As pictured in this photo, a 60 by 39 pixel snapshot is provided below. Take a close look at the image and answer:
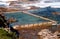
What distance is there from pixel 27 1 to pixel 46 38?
19.2 ft

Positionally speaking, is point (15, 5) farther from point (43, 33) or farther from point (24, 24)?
point (43, 33)

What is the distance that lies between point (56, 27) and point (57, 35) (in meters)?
0.67

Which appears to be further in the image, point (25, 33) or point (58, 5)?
point (58, 5)

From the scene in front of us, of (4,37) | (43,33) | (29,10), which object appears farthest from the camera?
(29,10)

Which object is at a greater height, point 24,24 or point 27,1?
point 27,1

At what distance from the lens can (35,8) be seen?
27.8 ft

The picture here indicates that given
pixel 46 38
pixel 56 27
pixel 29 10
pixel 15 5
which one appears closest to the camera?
pixel 46 38

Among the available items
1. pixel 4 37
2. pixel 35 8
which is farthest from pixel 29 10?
pixel 4 37

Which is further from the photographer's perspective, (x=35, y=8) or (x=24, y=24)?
(x=35, y=8)

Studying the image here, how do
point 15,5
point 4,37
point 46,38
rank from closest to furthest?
point 4,37
point 46,38
point 15,5

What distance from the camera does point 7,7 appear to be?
8.62 m

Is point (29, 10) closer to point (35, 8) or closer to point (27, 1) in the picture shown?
point (35, 8)

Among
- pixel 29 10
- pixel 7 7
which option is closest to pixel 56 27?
pixel 29 10

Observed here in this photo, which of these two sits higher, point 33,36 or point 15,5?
point 15,5
